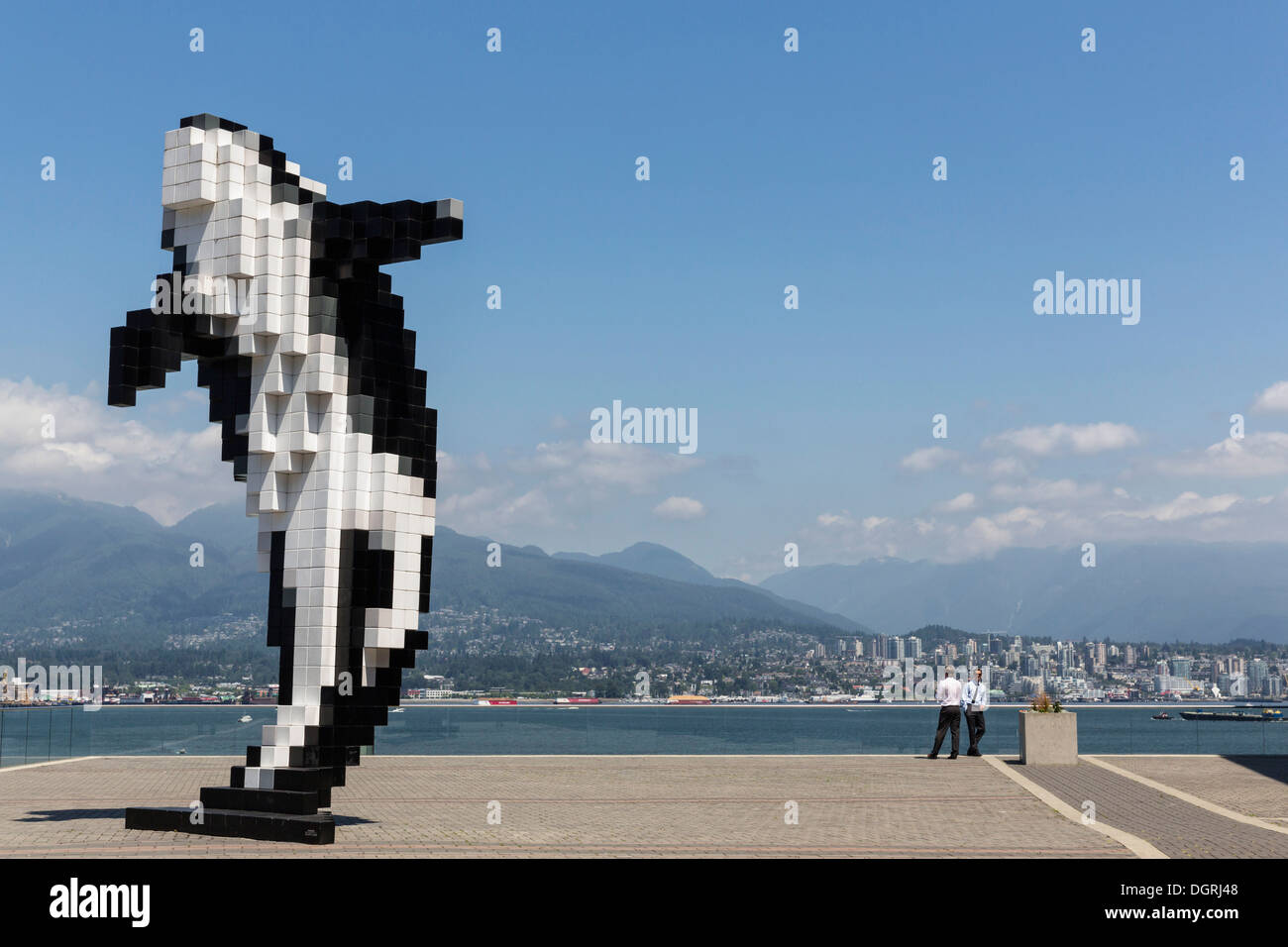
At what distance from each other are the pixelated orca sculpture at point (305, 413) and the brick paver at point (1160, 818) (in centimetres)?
942

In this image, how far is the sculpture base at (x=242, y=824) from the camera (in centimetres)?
1567

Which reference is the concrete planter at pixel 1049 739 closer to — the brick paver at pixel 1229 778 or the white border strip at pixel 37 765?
the brick paver at pixel 1229 778

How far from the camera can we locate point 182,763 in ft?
94.3

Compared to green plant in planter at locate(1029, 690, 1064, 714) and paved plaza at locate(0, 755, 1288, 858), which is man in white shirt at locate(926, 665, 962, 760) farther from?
green plant in planter at locate(1029, 690, 1064, 714)

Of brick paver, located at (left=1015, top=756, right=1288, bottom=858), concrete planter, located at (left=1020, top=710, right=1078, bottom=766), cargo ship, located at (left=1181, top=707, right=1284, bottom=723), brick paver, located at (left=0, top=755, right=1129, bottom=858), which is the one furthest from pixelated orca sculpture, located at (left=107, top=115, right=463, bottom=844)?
cargo ship, located at (left=1181, top=707, right=1284, bottom=723)

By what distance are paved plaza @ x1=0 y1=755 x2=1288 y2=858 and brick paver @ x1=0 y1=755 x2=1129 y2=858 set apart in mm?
41

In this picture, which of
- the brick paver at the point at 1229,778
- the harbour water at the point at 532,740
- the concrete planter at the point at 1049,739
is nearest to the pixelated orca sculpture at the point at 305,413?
the brick paver at the point at 1229,778

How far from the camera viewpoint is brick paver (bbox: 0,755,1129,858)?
15172mm

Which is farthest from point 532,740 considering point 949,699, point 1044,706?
point 1044,706

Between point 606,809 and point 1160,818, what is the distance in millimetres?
7586

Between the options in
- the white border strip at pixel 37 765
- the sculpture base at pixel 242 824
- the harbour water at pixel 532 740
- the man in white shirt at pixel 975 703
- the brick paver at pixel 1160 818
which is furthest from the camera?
the harbour water at pixel 532 740

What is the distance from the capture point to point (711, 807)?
19.5m
